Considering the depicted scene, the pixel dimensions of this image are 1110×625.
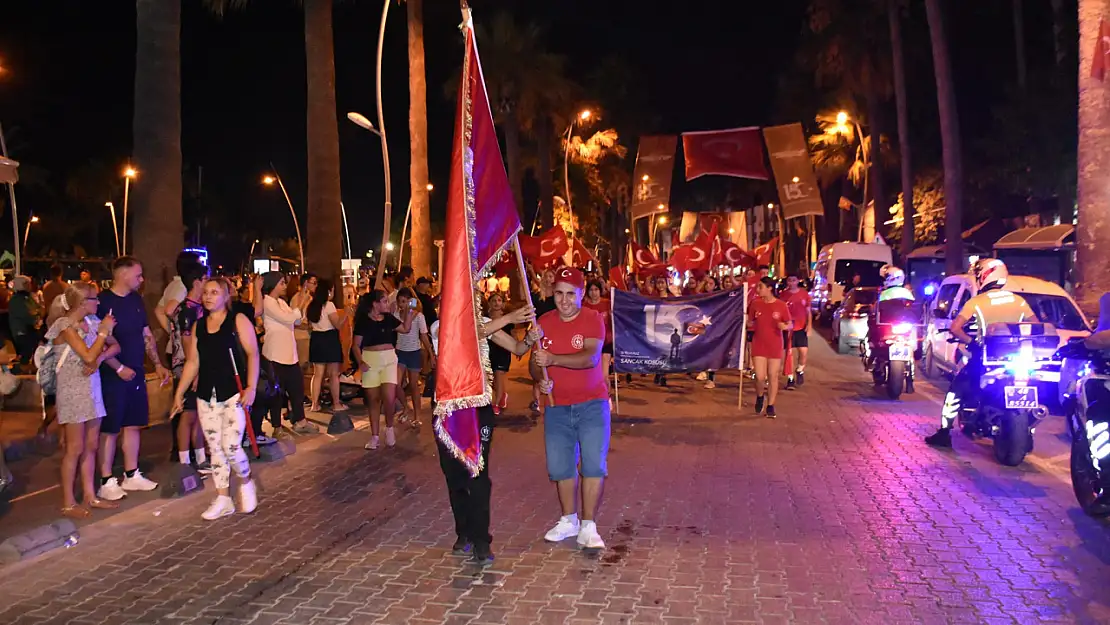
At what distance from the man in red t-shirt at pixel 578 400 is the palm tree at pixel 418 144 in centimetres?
1654

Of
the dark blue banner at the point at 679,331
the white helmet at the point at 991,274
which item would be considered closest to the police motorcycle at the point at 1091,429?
the white helmet at the point at 991,274

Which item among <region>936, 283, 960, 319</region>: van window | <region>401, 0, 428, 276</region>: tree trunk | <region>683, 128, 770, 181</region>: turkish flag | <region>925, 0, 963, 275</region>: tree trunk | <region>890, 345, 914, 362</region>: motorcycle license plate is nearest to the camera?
<region>890, 345, 914, 362</region>: motorcycle license plate

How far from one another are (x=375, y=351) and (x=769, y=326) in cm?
530

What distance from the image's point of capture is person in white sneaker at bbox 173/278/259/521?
712 cm

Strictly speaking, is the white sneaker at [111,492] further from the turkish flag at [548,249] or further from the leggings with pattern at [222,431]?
the turkish flag at [548,249]

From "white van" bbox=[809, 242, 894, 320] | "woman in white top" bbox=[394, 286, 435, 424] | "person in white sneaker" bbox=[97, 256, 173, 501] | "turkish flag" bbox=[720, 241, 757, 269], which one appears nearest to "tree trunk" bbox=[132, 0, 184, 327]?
"woman in white top" bbox=[394, 286, 435, 424]

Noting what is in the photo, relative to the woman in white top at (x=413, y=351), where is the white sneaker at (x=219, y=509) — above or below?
below

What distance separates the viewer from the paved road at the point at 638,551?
5.25 meters

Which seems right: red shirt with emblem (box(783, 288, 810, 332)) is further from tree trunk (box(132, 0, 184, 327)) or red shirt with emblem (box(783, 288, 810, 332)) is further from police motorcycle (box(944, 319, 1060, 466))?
tree trunk (box(132, 0, 184, 327))

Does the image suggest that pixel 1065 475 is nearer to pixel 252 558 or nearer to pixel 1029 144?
pixel 252 558

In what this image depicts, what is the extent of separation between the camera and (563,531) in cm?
652

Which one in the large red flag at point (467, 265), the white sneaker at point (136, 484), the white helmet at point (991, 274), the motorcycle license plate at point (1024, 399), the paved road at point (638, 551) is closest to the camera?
the paved road at point (638, 551)

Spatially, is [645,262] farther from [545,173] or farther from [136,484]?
[545,173]

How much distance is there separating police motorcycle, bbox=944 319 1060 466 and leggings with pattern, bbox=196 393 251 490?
22.7 ft
